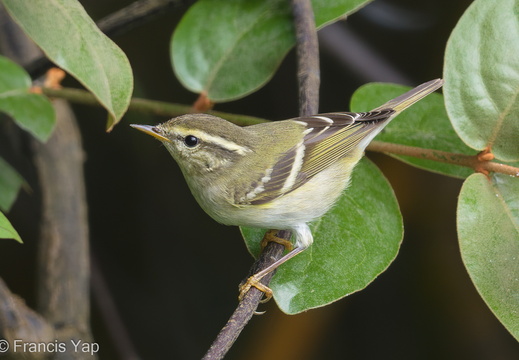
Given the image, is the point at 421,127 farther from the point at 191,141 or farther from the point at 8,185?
the point at 8,185

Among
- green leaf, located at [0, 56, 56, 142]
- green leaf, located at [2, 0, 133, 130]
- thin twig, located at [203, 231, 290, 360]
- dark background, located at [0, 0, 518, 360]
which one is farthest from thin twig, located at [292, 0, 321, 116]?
dark background, located at [0, 0, 518, 360]

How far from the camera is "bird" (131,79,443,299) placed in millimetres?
1690

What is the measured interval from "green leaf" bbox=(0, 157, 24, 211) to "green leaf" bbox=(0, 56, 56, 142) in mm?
158

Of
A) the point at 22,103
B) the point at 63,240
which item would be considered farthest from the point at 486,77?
the point at 63,240

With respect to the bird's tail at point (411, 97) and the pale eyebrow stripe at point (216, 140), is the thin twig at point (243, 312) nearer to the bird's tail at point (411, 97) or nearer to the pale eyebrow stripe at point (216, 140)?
the pale eyebrow stripe at point (216, 140)

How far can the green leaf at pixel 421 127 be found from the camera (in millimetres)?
1715

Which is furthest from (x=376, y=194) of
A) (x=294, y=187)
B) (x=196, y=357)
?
(x=196, y=357)

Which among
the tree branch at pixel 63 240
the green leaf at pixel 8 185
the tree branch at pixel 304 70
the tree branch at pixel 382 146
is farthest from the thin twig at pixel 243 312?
the green leaf at pixel 8 185

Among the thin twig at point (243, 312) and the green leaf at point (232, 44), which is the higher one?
the green leaf at point (232, 44)

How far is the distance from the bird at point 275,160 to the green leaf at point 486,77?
22 centimetres

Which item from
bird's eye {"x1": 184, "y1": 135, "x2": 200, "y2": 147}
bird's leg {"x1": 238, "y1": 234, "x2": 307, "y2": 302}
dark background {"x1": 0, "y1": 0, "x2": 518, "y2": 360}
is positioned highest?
bird's eye {"x1": 184, "y1": 135, "x2": 200, "y2": 147}

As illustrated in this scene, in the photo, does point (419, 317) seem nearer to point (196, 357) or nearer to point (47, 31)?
point (196, 357)

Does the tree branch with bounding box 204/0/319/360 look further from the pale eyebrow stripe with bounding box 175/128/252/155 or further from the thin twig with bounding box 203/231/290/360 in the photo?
the pale eyebrow stripe with bounding box 175/128/252/155

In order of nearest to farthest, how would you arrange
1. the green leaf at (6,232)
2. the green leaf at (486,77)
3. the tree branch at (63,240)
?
the green leaf at (6,232), the green leaf at (486,77), the tree branch at (63,240)
